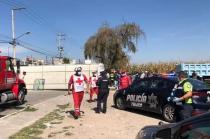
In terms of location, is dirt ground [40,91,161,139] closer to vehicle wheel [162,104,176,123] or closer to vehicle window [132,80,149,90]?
vehicle wheel [162,104,176,123]

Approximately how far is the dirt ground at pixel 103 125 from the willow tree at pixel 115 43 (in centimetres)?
3290

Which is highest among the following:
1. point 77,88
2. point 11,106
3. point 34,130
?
point 77,88

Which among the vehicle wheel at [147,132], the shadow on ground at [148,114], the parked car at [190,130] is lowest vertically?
the shadow on ground at [148,114]

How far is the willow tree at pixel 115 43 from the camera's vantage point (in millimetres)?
49562

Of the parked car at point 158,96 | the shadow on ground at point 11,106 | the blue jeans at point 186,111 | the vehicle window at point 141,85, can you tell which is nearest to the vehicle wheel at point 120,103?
the parked car at point 158,96

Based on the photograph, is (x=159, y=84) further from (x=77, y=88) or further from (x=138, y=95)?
(x=77, y=88)

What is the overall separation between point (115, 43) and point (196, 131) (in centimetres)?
4497

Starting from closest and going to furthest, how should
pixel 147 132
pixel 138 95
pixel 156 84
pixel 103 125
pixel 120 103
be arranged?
1. pixel 147 132
2. pixel 103 125
3. pixel 156 84
4. pixel 138 95
5. pixel 120 103

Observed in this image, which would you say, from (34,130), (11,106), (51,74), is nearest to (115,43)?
(51,74)

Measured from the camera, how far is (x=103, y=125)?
1320 centimetres

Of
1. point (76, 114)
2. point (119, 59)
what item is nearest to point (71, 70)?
point (119, 59)

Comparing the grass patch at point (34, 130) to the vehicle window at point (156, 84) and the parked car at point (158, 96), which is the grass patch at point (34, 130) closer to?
the parked car at point (158, 96)

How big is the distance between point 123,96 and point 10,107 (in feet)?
19.0

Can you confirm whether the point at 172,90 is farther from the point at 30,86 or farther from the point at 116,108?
the point at 30,86
